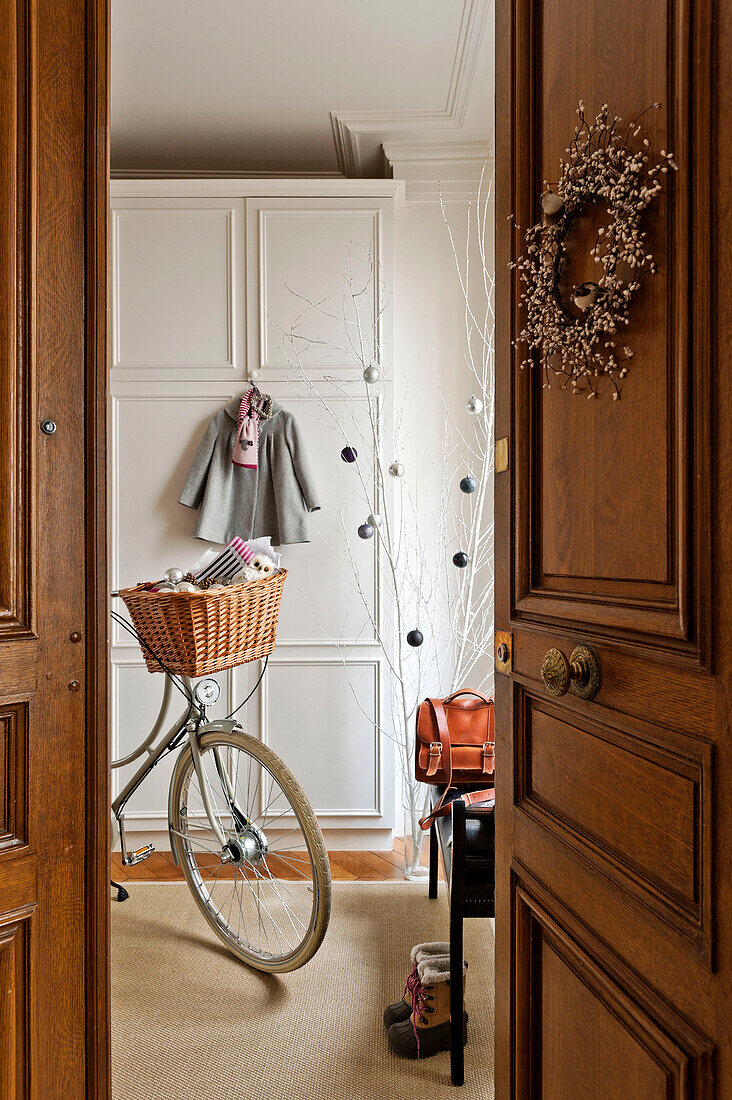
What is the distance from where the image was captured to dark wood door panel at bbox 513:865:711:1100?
72cm

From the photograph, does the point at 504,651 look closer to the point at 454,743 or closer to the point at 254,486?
the point at 454,743

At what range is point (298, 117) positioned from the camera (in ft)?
9.63

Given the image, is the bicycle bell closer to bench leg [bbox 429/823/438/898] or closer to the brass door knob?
bench leg [bbox 429/823/438/898]

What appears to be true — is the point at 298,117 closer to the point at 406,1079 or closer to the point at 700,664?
the point at 700,664

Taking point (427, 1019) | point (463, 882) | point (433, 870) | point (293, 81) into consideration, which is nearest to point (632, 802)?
point (463, 882)

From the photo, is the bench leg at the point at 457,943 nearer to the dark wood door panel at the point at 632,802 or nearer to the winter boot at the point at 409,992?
the winter boot at the point at 409,992

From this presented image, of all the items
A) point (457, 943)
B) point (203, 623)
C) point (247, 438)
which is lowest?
point (457, 943)

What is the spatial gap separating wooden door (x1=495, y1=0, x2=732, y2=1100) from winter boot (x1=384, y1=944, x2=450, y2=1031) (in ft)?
2.05

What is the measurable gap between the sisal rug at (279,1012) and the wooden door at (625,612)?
675mm

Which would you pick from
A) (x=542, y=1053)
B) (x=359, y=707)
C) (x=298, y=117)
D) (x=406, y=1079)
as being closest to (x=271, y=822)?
(x=359, y=707)

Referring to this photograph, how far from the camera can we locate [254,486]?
2.96m

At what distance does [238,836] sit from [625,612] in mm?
A: 1501

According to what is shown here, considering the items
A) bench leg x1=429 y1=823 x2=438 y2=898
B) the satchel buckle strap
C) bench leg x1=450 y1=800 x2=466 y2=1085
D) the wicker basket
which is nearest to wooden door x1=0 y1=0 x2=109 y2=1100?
the wicker basket

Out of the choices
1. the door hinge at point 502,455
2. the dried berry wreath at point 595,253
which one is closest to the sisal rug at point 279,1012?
the door hinge at point 502,455
